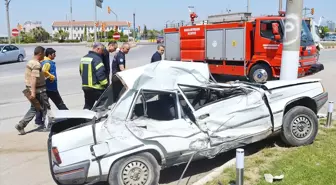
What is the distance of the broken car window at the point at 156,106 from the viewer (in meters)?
4.49

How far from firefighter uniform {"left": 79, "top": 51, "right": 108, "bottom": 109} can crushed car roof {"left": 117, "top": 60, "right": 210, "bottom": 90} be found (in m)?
1.74

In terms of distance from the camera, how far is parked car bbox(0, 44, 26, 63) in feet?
82.4

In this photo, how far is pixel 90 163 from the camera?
13.1 feet

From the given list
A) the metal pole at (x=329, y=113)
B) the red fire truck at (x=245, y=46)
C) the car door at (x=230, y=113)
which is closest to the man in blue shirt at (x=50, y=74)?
the car door at (x=230, y=113)

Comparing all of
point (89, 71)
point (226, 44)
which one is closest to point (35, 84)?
point (89, 71)

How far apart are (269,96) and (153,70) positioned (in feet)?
5.89

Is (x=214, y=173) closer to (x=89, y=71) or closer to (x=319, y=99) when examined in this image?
(x=319, y=99)

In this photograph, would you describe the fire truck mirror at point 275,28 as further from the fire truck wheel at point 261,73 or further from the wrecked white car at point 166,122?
the wrecked white car at point 166,122

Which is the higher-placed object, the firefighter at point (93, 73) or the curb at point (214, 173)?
the firefighter at point (93, 73)

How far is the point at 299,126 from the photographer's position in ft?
17.8

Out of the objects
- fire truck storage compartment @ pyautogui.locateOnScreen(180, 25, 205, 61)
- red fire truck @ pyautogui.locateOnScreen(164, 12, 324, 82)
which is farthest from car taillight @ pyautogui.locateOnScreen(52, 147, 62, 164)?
fire truck storage compartment @ pyautogui.locateOnScreen(180, 25, 205, 61)

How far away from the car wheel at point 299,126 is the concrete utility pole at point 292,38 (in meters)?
1.57

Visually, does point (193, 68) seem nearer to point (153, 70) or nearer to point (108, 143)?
point (153, 70)

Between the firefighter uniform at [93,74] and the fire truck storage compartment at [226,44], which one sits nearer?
the firefighter uniform at [93,74]
